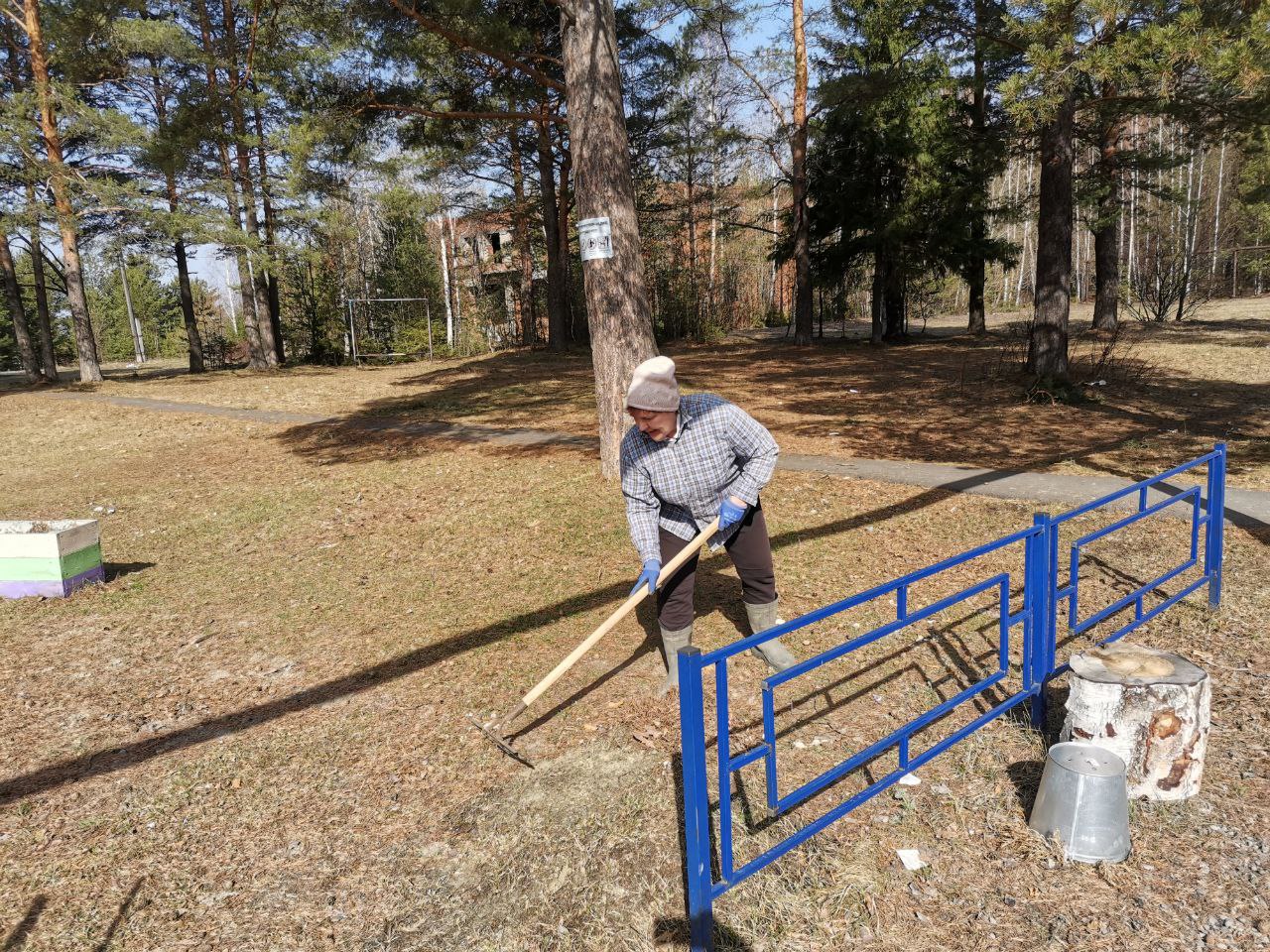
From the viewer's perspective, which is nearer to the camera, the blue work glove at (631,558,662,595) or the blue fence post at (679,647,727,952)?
the blue fence post at (679,647,727,952)

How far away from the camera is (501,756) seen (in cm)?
360

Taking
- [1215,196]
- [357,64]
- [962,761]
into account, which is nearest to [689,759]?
[962,761]

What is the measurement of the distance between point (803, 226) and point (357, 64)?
1298 centimetres

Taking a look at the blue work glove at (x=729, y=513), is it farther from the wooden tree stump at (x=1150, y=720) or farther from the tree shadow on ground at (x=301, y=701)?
the wooden tree stump at (x=1150, y=720)

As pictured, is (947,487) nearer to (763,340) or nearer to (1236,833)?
(1236,833)

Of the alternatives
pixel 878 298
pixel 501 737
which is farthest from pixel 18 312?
pixel 501 737

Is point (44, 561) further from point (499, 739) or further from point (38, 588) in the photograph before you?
point (499, 739)

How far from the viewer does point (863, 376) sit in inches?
610

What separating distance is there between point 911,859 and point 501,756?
1781 millimetres

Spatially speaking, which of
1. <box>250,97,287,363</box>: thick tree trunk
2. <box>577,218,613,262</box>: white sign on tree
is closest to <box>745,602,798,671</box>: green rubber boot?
<box>577,218,613,262</box>: white sign on tree

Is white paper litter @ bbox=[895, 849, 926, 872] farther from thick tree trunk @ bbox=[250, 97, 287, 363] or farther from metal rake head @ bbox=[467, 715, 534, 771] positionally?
thick tree trunk @ bbox=[250, 97, 287, 363]

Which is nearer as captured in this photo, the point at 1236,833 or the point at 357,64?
the point at 1236,833

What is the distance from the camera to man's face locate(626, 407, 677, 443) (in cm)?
338

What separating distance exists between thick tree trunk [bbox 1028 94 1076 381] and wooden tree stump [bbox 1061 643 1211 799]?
29.8ft
